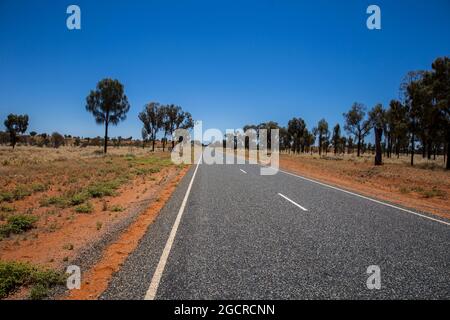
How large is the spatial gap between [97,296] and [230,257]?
2.12 m

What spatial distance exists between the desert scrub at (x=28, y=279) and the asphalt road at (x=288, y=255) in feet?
3.13

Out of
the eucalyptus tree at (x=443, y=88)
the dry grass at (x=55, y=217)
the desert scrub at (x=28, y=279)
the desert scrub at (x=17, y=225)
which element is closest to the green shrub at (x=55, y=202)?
the dry grass at (x=55, y=217)

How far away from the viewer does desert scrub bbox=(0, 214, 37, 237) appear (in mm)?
7245

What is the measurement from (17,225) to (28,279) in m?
4.07

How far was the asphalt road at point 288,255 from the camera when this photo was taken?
3816 millimetres

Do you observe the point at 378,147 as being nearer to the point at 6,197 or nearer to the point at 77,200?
the point at 77,200

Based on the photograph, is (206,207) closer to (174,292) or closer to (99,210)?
(99,210)

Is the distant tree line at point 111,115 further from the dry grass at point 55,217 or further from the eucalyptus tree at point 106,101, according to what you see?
the dry grass at point 55,217

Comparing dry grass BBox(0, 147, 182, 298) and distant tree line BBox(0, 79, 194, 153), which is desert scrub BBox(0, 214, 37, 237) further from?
distant tree line BBox(0, 79, 194, 153)

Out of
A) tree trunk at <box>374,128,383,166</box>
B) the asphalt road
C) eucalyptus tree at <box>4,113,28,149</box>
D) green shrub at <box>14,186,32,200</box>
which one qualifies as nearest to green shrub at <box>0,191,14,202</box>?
green shrub at <box>14,186,32,200</box>

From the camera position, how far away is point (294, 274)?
4246mm

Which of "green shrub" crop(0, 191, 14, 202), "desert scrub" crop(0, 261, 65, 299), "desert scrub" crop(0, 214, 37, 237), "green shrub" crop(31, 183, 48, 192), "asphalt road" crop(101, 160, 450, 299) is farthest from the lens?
"green shrub" crop(31, 183, 48, 192)

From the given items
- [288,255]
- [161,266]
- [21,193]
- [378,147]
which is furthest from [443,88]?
[21,193]

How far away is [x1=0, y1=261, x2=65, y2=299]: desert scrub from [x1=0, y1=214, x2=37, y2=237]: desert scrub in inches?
120
